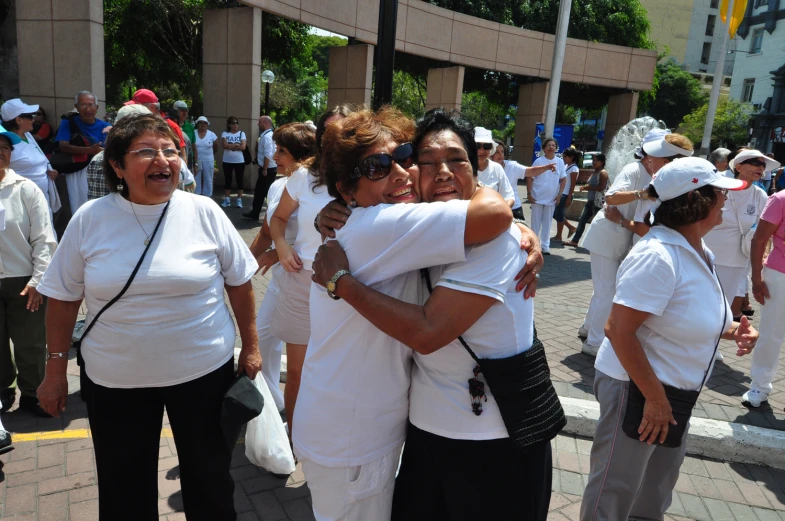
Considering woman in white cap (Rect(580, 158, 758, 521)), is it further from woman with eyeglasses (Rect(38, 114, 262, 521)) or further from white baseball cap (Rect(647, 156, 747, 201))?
woman with eyeglasses (Rect(38, 114, 262, 521))

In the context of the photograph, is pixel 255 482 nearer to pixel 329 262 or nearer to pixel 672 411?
pixel 329 262

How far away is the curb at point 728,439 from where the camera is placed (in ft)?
12.6

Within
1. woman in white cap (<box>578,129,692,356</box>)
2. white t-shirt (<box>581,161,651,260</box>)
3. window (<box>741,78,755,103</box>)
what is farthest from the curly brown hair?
window (<box>741,78,755,103</box>)

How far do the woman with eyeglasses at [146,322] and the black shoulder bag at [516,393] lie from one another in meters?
1.16

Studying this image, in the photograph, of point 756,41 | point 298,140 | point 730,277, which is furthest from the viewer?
point 756,41

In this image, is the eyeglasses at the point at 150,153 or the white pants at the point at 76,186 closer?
the eyeglasses at the point at 150,153

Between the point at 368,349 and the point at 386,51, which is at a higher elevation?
the point at 386,51

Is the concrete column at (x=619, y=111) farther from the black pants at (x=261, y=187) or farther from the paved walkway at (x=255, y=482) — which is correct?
the paved walkway at (x=255, y=482)

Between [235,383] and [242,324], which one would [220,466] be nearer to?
[235,383]

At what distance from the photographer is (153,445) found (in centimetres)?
256

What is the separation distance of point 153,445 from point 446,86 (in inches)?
746

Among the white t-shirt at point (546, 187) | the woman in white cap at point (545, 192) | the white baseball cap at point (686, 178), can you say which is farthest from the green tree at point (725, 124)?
the white baseball cap at point (686, 178)

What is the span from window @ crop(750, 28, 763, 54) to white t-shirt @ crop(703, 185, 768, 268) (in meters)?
53.4

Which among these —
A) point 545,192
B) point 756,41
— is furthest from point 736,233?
point 756,41
